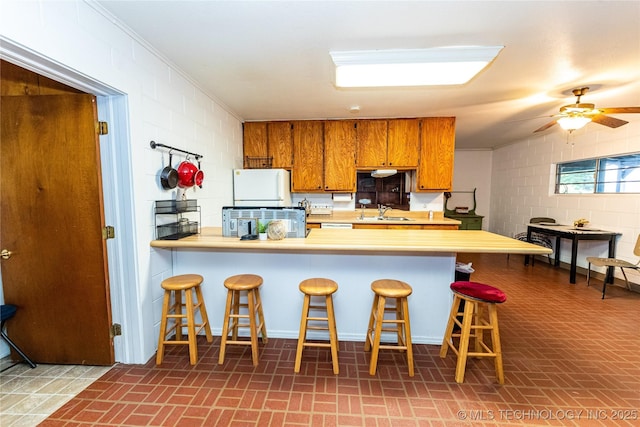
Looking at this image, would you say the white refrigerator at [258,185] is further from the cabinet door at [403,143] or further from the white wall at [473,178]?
the white wall at [473,178]

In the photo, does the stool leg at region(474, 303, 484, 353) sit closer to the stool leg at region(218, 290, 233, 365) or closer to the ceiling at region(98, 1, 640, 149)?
the stool leg at region(218, 290, 233, 365)

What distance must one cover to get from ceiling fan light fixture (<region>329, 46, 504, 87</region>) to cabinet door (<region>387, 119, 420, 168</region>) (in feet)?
5.72

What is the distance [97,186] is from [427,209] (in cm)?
425

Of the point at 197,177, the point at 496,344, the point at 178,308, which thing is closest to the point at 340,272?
the point at 496,344

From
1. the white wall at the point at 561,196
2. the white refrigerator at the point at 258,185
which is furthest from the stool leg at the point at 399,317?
the white wall at the point at 561,196

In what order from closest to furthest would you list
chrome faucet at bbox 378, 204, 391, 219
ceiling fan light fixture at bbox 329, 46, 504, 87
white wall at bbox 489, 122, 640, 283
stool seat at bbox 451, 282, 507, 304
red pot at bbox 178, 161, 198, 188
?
stool seat at bbox 451, 282, 507, 304
ceiling fan light fixture at bbox 329, 46, 504, 87
red pot at bbox 178, 161, 198, 188
white wall at bbox 489, 122, 640, 283
chrome faucet at bbox 378, 204, 391, 219

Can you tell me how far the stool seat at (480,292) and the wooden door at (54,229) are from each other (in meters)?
2.60

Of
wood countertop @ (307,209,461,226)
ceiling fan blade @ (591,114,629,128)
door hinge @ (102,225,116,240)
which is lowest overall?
wood countertop @ (307,209,461,226)

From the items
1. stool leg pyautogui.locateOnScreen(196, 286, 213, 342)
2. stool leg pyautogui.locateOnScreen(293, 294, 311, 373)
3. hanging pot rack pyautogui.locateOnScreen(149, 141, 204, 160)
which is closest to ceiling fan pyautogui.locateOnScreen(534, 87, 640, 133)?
stool leg pyautogui.locateOnScreen(293, 294, 311, 373)

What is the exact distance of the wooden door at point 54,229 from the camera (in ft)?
5.91

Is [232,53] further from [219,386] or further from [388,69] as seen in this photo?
[219,386]

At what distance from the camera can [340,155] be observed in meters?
4.04

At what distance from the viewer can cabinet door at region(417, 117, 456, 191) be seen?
12.8ft

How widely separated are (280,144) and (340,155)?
0.96 meters
